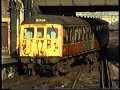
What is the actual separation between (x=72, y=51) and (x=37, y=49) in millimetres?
2406

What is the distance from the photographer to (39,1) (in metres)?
28.2

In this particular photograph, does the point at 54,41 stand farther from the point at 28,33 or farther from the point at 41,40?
the point at 28,33

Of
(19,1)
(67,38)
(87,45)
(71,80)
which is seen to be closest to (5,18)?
(19,1)

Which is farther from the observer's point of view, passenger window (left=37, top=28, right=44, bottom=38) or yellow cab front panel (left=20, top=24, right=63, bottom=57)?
passenger window (left=37, top=28, right=44, bottom=38)

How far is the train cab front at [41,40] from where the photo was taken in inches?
764

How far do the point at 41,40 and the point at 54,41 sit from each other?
0.73 metres

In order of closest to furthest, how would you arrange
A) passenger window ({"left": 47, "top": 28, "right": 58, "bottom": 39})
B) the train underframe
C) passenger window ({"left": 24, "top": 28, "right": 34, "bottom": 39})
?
the train underframe, passenger window ({"left": 47, "top": 28, "right": 58, "bottom": 39}), passenger window ({"left": 24, "top": 28, "right": 34, "bottom": 39})

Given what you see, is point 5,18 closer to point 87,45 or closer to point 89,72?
point 87,45

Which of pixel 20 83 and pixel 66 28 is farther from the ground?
pixel 66 28

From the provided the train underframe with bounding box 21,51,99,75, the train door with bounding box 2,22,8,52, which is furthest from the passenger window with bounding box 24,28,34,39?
the train door with bounding box 2,22,8,52

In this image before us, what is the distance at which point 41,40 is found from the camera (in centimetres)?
1970

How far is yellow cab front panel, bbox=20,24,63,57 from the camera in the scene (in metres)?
19.4

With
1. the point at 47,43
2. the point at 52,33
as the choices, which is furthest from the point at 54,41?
the point at 52,33

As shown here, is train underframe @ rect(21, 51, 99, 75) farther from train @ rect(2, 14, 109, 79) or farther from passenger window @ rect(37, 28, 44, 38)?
passenger window @ rect(37, 28, 44, 38)
